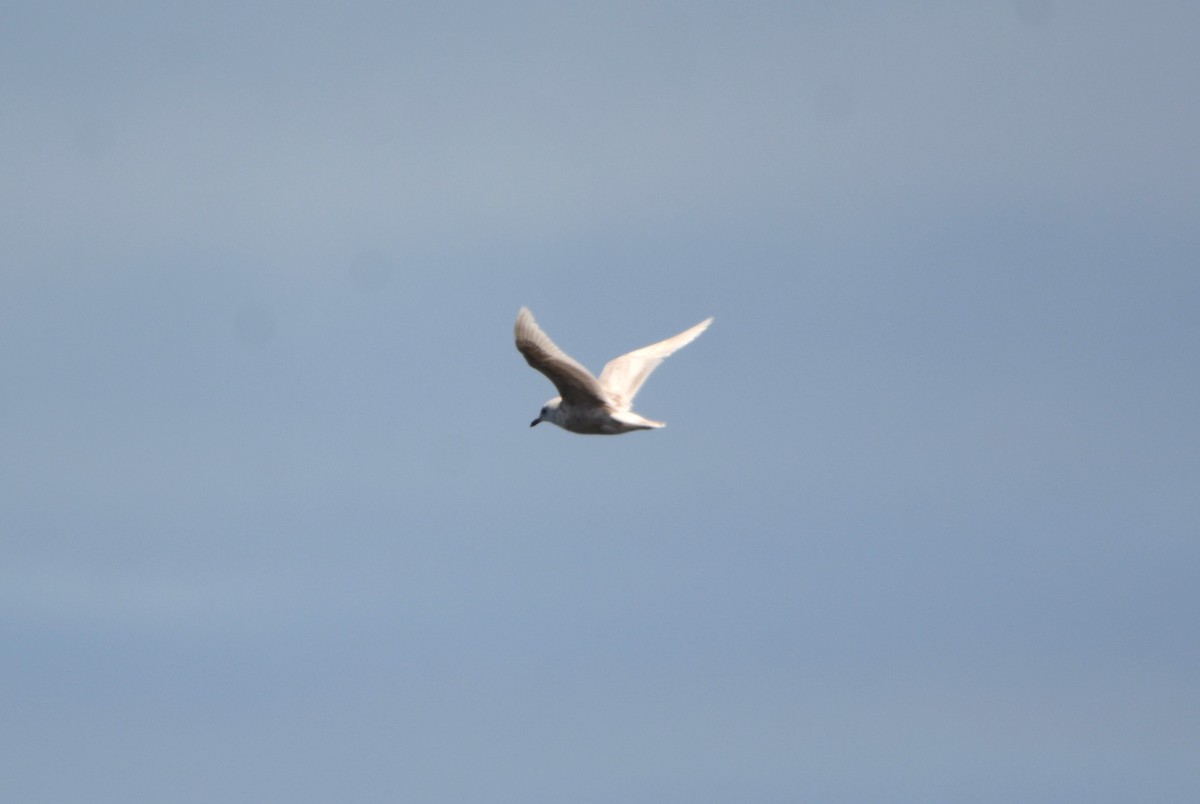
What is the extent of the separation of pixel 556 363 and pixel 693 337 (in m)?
10.2

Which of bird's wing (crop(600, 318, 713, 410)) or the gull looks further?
bird's wing (crop(600, 318, 713, 410))

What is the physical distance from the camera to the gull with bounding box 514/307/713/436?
2280 inches

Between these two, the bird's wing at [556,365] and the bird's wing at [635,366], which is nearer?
the bird's wing at [556,365]

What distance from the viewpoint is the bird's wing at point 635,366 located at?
63969 mm

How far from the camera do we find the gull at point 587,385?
5791cm

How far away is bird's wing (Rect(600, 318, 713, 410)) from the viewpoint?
6397 cm

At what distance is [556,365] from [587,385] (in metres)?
1.49

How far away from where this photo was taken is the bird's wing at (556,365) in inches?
2263

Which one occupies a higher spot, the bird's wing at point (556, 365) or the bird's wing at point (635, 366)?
the bird's wing at point (635, 366)

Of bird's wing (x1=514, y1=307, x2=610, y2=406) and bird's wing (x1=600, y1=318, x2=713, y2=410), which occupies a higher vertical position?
bird's wing (x1=600, y1=318, x2=713, y2=410)

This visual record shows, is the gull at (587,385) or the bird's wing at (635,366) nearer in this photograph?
the gull at (587,385)

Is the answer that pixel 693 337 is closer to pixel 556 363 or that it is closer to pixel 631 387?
pixel 631 387

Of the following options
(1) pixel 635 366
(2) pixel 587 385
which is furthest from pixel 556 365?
(1) pixel 635 366

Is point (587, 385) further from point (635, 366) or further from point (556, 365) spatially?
point (635, 366)
